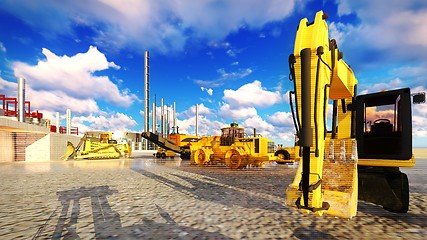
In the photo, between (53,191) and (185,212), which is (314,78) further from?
(53,191)

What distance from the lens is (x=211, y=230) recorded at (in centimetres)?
381

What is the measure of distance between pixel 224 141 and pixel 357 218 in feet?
35.7

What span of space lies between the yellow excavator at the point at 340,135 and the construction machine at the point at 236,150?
337 inches

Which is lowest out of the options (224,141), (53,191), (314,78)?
(53,191)

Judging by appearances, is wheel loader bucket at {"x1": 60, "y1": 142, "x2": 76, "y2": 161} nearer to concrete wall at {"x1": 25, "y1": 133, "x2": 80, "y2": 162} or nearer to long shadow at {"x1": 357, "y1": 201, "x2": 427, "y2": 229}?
concrete wall at {"x1": 25, "y1": 133, "x2": 80, "y2": 162}

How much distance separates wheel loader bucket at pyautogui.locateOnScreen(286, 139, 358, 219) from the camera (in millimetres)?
3004

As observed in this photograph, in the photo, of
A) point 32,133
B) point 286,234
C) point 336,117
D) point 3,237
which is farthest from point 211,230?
point 32,133

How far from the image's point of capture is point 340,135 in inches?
206

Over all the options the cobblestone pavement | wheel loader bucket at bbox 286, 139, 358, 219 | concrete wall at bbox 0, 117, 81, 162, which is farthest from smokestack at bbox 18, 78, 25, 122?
wheel loader bucket at bbox 286, 139, 358, 219

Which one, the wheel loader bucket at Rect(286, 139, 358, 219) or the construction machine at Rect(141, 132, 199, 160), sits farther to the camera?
the construction machine at Rect(141, 132, 199, 160)

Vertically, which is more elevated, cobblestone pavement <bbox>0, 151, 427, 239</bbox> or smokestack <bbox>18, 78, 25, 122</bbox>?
smokestack <bbox>18, 78, 25, 122</bbox>

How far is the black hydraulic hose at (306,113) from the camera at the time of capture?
298 centimetres

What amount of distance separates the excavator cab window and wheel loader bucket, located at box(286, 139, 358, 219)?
1.02 meters

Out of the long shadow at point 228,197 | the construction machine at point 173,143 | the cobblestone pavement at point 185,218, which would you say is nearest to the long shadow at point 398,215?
the cobblestone pavement at point 185,218
